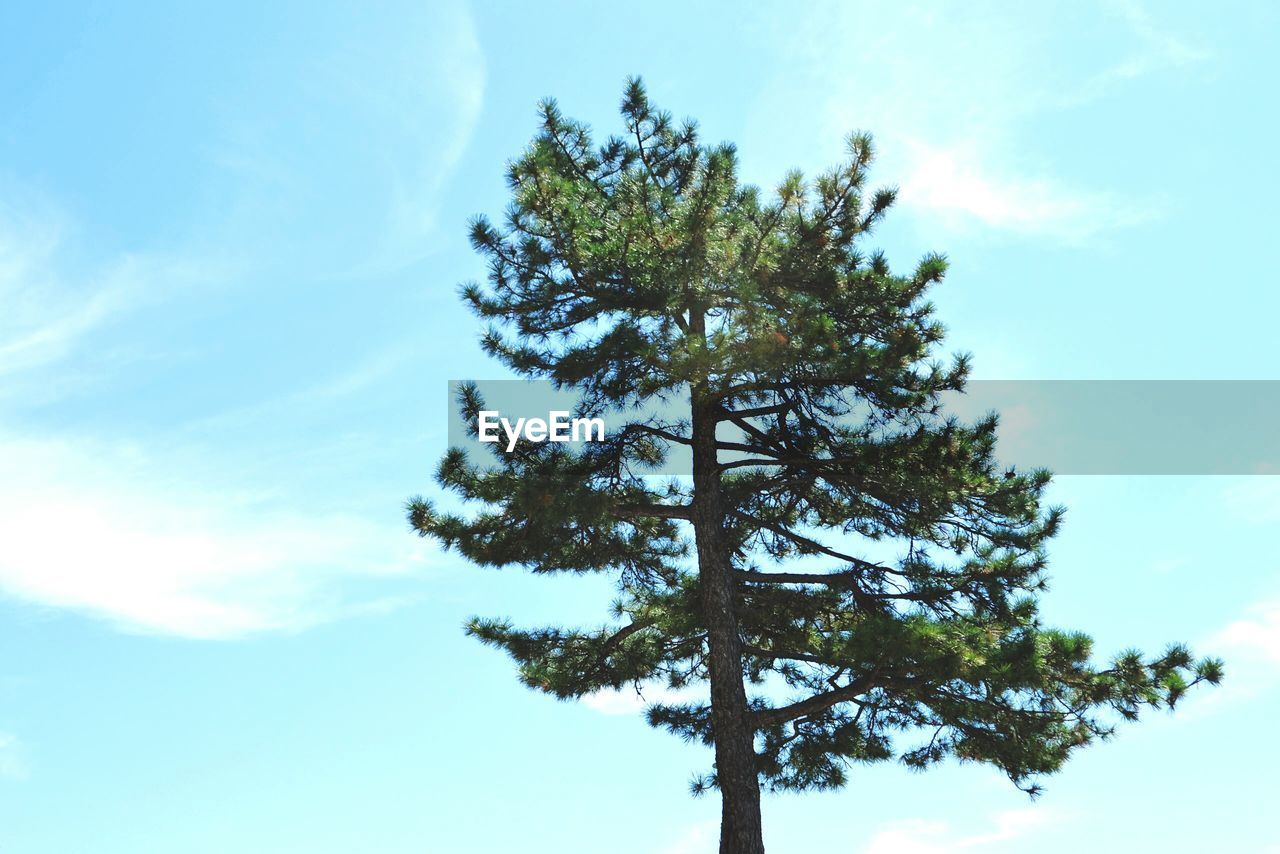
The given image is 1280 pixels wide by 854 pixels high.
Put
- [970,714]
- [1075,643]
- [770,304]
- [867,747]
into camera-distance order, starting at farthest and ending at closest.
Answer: [867,747], [770,304], [970,714], [1075,643]

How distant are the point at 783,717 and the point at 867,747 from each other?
1.74 meters

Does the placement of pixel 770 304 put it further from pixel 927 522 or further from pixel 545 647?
pixel 545 647

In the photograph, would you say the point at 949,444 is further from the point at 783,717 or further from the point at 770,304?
the point at 783,717

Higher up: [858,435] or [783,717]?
[858,435]

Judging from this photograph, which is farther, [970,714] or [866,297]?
[866,297]

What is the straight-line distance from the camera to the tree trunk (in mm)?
10469

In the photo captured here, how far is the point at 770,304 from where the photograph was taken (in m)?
11.6

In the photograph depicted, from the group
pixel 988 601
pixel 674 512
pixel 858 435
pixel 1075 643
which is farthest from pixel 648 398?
pixel 1075 643

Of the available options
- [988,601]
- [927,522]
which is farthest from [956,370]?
[988,601]

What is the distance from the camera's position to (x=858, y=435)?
1214cm

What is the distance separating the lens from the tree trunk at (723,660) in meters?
10.5

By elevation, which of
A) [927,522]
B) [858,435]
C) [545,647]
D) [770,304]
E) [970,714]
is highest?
[770,304]

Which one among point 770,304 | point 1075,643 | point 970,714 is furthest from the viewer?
point 770,304

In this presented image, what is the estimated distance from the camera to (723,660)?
11195 millimetres
